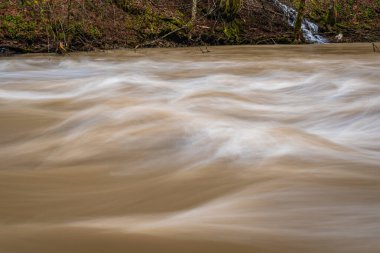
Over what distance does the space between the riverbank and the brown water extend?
6.41 meters

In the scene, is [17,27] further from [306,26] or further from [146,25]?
[306,26]

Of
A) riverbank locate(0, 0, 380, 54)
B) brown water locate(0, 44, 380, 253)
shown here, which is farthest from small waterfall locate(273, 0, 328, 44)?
brown water locate(0, 44, 380, 253)

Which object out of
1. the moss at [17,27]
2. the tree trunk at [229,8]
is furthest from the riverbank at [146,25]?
the tree trunk at [229,8]

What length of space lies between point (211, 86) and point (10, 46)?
702 cm

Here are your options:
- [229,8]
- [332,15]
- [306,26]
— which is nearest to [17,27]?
[229,8]

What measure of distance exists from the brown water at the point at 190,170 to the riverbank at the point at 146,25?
6.41 meters

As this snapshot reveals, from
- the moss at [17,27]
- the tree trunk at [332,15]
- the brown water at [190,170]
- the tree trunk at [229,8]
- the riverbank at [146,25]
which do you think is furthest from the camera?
the tree trunk at [332,15]

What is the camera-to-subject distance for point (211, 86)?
572 centimetres

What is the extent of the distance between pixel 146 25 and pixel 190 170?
1160 centimetres

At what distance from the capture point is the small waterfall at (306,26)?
49.5ft

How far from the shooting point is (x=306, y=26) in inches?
625

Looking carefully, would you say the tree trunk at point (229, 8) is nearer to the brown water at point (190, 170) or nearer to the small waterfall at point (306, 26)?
the small waterfall at point (306, 26)

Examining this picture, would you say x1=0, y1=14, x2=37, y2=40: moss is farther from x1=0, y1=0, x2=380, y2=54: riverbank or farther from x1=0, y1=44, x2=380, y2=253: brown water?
x1=0, y1=44, x2=380, y2=253: brown water

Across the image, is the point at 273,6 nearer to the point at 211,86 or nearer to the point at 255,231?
the point at 211,86
